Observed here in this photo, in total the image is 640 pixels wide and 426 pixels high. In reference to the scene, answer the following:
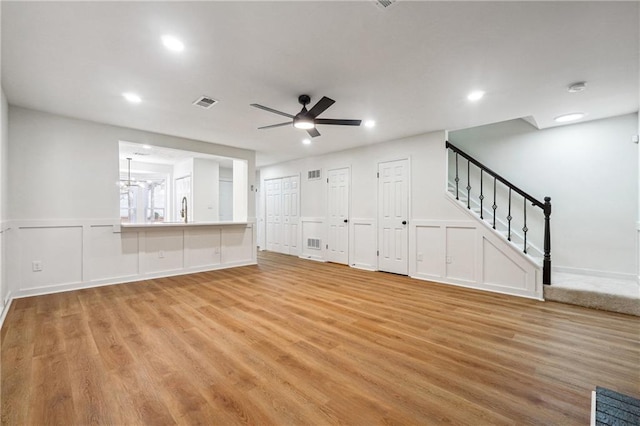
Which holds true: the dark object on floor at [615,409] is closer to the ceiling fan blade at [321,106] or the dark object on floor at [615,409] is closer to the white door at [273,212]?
the ceiling fan blade at [321,106]

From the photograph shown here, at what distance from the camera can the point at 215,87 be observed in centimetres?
311

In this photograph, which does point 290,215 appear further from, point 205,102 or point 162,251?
point 205,102

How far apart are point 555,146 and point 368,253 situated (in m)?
3.68

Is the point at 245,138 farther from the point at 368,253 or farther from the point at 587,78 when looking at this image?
the point at 587,78


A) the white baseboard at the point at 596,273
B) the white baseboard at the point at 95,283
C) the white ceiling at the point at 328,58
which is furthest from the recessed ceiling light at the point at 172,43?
the white baseboard at the point at 596,273

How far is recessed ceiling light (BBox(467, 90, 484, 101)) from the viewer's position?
3209mm

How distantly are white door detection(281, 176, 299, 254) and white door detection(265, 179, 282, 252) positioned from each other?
0.81ft

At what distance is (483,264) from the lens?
4258mm

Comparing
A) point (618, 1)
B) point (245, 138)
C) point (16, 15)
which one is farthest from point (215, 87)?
point (618, 1)

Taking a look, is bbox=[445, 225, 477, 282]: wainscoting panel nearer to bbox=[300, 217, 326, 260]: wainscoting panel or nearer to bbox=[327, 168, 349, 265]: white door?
bbox=[327, 168, 349, 265]: white door

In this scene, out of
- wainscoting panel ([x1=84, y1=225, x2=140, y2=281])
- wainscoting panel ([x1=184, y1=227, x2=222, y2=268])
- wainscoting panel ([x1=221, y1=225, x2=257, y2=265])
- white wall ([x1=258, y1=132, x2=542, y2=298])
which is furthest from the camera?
wainscoting panel ([x1=221, y1=225, x2=257, y2=265])

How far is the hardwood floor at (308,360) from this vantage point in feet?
5.40

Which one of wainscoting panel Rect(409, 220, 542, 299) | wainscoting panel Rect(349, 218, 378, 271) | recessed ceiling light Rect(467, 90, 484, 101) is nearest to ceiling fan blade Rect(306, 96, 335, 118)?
recessed ceiling light Rect(467, 90, 484, 101)

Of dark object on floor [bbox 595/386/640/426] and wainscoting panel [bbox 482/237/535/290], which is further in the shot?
wainscoting panel [bbox 482/237/535/290]
